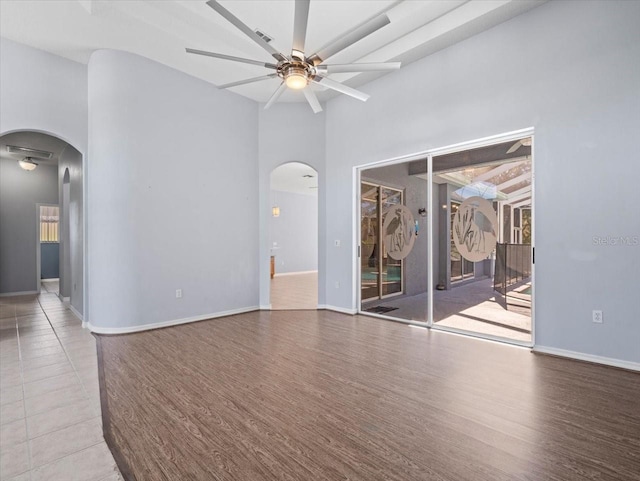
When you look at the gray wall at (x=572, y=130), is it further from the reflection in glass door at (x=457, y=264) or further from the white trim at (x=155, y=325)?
the white trim at (x=155, y=325)

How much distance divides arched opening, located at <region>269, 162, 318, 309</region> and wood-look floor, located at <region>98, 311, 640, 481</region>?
617cm

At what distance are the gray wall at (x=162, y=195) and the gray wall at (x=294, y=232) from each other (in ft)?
20.2

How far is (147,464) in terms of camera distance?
1.72 m

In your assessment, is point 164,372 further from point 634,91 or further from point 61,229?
point 61,229

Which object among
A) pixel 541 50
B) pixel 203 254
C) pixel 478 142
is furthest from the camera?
pixel 203 254

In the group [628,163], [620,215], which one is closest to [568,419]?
[620,215]

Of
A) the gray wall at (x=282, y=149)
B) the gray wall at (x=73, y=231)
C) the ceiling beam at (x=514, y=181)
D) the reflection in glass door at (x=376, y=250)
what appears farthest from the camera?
the gray wall at (x=282, y=149)

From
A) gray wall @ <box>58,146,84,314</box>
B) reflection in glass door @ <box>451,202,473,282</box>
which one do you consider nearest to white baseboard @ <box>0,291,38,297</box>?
gray wall @ <box>58,146,84,314</box>

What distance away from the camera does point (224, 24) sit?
3.88 meters

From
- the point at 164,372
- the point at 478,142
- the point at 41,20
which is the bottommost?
the point at 164,372

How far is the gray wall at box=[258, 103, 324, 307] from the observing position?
584 cm

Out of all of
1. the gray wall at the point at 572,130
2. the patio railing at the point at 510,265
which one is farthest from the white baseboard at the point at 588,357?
the patio railing at the point at 510,265

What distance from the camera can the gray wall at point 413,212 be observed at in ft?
15.1

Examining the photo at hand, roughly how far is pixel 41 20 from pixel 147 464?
4771 mm
